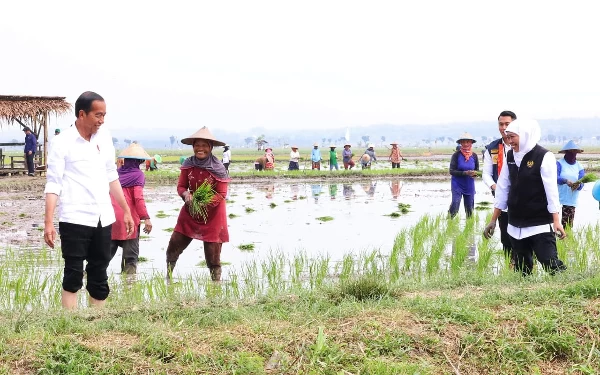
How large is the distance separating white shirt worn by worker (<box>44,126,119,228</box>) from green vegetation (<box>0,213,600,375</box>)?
57 cm

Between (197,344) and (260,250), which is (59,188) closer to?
(197,344)

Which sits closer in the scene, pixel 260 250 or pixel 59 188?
pixel 59 188

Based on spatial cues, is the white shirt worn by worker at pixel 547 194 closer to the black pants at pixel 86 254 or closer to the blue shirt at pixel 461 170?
the black pants at pixel 86 254

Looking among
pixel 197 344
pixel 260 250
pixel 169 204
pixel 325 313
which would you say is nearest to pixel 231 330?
pixel 197 344

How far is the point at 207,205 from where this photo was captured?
548 centimetres

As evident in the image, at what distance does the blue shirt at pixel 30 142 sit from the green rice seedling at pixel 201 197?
46.2 ft

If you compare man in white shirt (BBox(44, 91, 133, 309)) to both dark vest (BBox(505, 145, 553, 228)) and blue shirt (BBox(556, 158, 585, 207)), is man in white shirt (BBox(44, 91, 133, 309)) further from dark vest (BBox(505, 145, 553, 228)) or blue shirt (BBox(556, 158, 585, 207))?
blue shirt (BBox(556, 158, 585, 207))

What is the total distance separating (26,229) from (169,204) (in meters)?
4.74

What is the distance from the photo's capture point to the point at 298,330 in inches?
139

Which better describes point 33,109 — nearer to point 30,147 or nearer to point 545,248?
point 30,147

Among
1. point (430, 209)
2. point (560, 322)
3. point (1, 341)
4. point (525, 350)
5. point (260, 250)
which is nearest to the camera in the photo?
point (1, 341)

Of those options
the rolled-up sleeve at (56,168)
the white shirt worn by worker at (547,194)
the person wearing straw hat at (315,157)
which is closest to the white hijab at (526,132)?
the white shirt worn by worker at (547,194)

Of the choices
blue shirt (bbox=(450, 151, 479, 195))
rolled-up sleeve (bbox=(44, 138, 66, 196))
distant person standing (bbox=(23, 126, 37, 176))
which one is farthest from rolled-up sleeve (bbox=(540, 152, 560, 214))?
distant person standing (bbox=(23, 126, 37, 176))

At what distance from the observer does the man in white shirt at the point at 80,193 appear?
3896 millimetres
